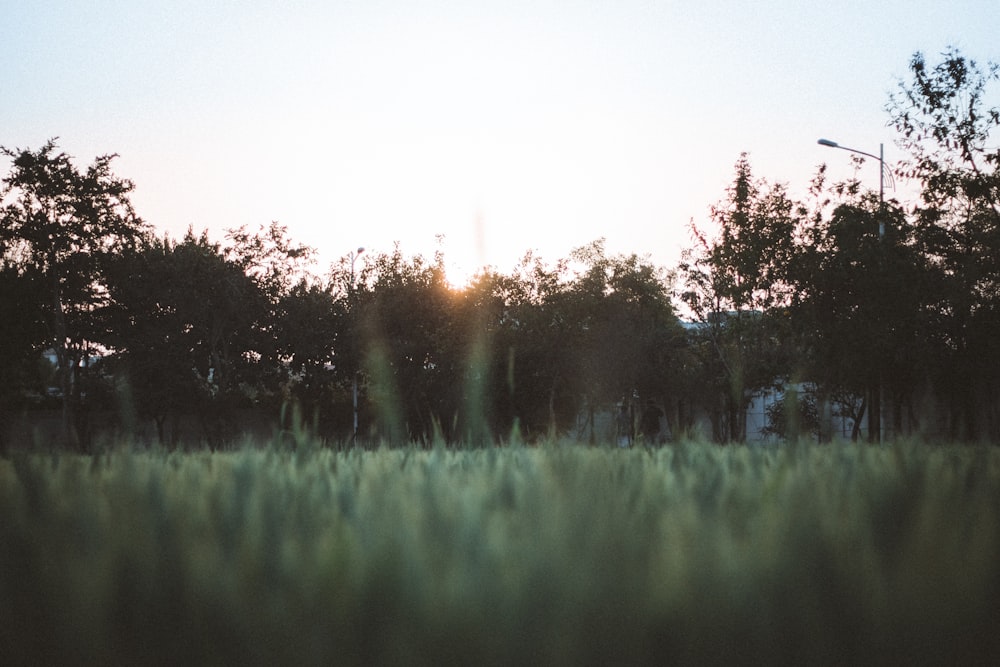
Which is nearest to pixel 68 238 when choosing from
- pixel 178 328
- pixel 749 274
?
pixel 178 328

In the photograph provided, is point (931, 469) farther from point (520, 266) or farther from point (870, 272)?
point (520, 266)

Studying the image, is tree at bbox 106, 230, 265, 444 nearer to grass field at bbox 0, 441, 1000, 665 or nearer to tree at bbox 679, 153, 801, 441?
tree at bbox 679, 153, 801, 441

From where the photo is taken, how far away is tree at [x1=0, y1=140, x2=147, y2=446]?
43906 mm

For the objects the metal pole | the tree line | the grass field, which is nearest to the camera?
the grass field

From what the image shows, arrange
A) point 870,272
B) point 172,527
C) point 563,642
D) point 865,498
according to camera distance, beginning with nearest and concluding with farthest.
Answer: point 563,642 < point 172,527 < point 865,498 < point 870,272

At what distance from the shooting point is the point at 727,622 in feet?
3.59

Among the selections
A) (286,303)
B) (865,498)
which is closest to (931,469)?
(865,498)

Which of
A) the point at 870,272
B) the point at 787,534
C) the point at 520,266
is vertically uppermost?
the point at 520,266

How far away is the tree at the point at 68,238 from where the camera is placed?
43906 millimetres

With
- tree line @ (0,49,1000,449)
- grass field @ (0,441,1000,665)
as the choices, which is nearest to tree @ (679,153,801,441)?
tree line @ (0,49,1000,449)

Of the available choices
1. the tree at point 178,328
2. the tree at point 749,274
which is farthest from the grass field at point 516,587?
the tree at point 178,328

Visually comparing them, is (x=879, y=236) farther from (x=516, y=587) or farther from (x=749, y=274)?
(x=516, y=587)

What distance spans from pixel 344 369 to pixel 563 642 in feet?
160

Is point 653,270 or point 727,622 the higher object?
point 653,270
